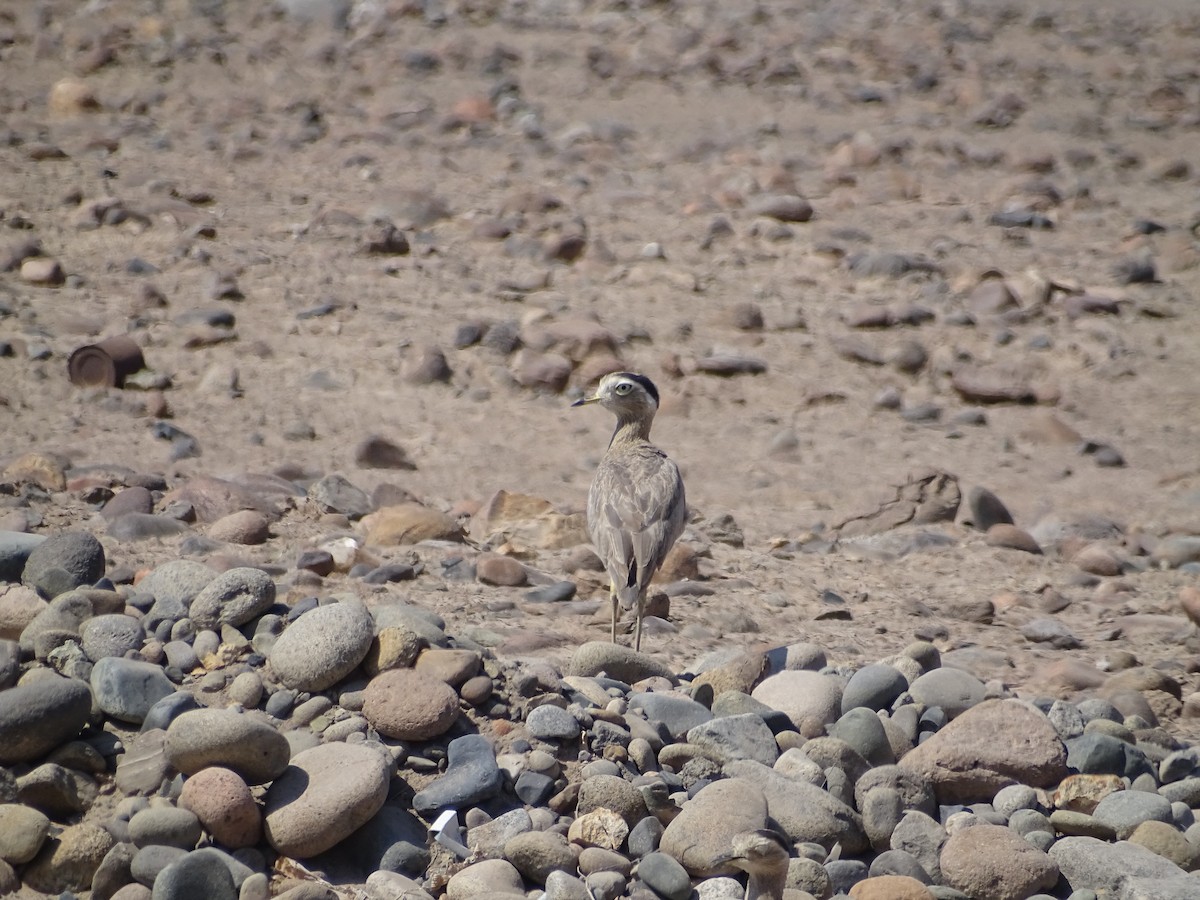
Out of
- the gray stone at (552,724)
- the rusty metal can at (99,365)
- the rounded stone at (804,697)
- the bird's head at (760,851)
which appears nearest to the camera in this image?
the bird's head at (760,851)

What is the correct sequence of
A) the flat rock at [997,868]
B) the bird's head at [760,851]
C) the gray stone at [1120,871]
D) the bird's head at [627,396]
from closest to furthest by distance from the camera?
the bird's head at [760,851] < the gray stone at [1120,871] < the flat rock at [997,868] < the bird's head at [627,396]

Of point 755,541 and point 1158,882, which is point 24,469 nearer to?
point 755,541

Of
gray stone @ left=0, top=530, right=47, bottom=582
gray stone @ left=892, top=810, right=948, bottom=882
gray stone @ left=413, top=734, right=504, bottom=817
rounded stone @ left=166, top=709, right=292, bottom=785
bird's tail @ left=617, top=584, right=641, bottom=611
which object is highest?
gray stone @ left=0, top=530, right=47, bottom=582

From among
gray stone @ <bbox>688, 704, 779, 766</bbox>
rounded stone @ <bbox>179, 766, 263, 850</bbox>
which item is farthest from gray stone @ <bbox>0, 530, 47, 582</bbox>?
gray stone @ <bbox>688, 704, 779, 766</bbox>

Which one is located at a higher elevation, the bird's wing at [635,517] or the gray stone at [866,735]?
the bird's wing at [635,517]

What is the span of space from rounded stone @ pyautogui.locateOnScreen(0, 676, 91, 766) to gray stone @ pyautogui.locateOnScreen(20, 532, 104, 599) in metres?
0.99

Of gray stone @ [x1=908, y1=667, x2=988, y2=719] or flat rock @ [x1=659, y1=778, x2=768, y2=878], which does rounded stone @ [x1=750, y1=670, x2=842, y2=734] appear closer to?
gray stone @ [x1=908, y1=667, x2=988, y2=719]

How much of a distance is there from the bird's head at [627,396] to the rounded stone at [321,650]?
10.6 ft

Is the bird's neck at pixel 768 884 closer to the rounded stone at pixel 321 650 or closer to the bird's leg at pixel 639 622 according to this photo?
the rounded stone at pixel 321 650

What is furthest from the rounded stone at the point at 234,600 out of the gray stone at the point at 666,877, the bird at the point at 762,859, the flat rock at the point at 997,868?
the flat rock at the point at 997,868

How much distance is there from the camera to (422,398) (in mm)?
8969

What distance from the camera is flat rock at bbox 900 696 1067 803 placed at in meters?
4.80

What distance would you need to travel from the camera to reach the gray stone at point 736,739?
464 cm

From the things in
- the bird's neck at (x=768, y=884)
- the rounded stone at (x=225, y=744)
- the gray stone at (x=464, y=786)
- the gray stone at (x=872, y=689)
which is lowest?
the gray stone at (x=872, y=689)
